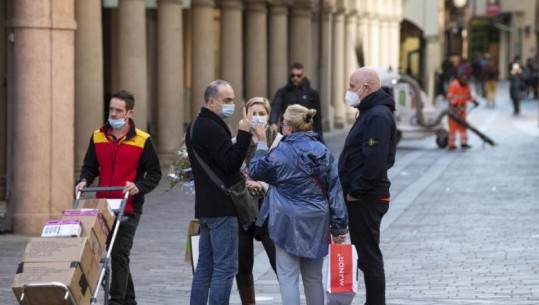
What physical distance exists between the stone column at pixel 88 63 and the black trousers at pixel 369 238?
1036 centimetres

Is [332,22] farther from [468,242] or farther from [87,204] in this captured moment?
[87,204]

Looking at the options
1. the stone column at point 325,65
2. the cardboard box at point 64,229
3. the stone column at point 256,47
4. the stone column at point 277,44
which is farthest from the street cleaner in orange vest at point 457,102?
the cardboard box at point 64,229

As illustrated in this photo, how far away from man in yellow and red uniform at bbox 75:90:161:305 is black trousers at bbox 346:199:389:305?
4.66 feet

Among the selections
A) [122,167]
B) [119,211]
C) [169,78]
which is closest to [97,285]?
[119,211]

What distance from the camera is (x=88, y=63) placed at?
2031 cm

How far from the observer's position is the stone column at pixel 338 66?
1681 inches

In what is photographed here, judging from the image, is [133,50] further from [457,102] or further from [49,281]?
[49,281]

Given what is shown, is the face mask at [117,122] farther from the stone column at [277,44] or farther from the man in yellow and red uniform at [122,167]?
the stone column at [277,44]

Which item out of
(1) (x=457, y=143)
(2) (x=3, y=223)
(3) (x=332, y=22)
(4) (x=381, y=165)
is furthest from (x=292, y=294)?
(3) (x=332, y=22)

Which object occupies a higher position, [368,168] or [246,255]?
[368,168]

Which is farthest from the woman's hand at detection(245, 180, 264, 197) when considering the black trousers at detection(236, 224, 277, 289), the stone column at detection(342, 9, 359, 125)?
the stone column at detection(342, 9, 359, 125)

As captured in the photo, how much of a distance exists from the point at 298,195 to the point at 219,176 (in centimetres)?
51

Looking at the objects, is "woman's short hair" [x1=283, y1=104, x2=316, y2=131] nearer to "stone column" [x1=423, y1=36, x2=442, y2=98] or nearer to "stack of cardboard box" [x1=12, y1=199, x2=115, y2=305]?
"stack of cardboard box" [x1=12, y1=199, x2=115, y2=305]

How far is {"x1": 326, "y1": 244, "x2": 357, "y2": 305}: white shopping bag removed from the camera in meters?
9.98
